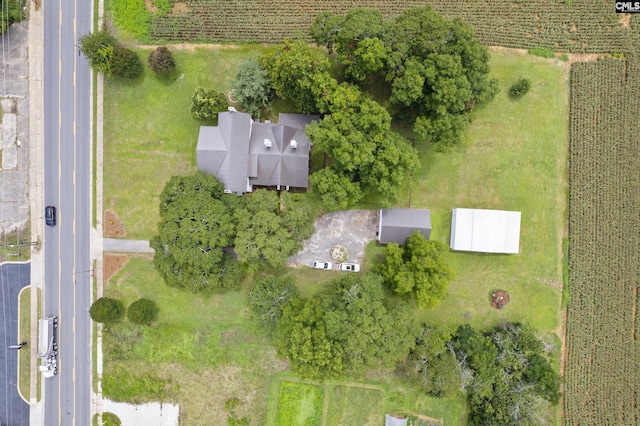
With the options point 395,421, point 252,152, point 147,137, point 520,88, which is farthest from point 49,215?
point 520,88

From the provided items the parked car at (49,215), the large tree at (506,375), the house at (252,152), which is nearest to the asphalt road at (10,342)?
the parked car at (49,215)

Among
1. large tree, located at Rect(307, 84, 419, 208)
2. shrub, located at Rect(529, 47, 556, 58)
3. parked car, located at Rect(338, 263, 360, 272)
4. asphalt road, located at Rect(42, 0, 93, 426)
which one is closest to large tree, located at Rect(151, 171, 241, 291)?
large tree, located at Rect(307, 84, 419, 208)

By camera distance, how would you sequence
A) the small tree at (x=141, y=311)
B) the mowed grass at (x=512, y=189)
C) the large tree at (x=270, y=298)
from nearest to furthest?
the large tree at (x=270, y=298)
the small tree at (x=141, y=311)
the mowed grass at (x=512, y=189)

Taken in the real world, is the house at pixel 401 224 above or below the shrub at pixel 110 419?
above

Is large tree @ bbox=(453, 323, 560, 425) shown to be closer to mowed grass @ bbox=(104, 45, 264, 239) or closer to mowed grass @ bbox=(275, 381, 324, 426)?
mowed grass @ bbox=(275, 381, 324, 426)

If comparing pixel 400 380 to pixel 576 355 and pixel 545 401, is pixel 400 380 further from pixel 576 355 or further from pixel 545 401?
pixel 576 355

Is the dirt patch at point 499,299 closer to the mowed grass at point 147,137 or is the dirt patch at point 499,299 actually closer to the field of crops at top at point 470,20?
the field of crops at top at point 470,20
